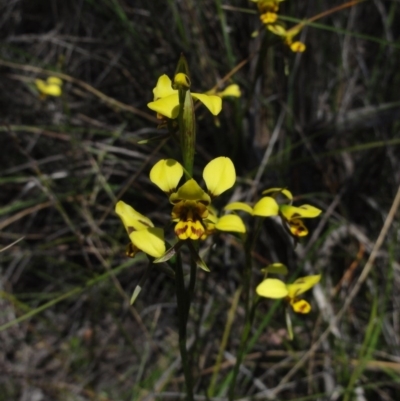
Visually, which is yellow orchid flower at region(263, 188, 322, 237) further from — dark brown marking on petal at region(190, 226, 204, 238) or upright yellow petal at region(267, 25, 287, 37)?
upright yellow petal at region(267, 25, 287, 37)

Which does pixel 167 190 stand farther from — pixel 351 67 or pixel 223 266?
pixel 351 67

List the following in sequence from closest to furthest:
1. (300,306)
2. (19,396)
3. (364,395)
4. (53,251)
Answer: (300,306) < (364,395) < (19,396) < (53,251)

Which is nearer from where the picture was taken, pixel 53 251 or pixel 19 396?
pixel 19 396

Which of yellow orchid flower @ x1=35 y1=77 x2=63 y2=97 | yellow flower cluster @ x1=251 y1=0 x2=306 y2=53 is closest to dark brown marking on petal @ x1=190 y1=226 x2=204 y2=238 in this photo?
yellow flower cluster @ x1=251 y1=0 x2=306 y2=53

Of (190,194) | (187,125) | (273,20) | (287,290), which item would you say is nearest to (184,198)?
(190,194)

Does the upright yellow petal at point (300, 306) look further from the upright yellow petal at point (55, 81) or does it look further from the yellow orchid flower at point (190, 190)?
the upright yellow petal at point (55, 81)

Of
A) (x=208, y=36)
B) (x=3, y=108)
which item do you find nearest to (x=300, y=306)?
(x=208, y=36)

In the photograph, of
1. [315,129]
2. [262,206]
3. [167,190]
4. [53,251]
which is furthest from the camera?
[53,251]
